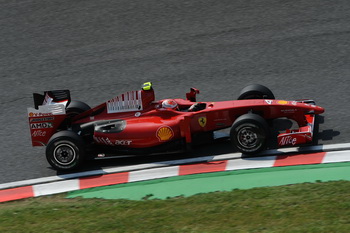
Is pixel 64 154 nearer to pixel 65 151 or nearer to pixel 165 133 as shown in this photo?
pixel 65 151

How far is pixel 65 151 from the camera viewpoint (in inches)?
342

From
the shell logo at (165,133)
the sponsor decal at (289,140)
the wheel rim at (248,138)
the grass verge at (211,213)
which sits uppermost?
the shell logo at (165,133)

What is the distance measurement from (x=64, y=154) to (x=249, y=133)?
2.69m

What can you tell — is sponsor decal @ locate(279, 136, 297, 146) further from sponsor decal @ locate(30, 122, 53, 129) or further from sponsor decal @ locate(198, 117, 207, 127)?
sponsor decal @ locate(30, 122, 53, 129)

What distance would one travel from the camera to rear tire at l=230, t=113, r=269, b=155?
834 centimetres

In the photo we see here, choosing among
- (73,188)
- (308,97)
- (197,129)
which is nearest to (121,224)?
(73,188)

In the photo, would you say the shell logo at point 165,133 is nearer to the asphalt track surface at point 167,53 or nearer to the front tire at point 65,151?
the asphalt track surface at point 167,53

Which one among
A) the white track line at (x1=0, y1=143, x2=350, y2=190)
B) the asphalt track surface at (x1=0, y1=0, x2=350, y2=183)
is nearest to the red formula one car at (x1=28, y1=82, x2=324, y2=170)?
the white track line at (x1=0, y1=143, x2=350, y2=190)

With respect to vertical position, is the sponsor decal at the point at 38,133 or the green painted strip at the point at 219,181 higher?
the sponsor decal at the point at 38,133

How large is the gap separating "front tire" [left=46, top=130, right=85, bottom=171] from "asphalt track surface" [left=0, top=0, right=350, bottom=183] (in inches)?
11.6

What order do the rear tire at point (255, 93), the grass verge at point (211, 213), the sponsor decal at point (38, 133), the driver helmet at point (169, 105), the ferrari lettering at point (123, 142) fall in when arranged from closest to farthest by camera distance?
the grass verge at point (211, 213) → the ferrari lettering at point (123, 142) → the driver helmet at point (169, 105) → the sponsor decal at point (38, 133) → the rear tire at point (255, 93)

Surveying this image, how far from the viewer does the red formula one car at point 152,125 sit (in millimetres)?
8484

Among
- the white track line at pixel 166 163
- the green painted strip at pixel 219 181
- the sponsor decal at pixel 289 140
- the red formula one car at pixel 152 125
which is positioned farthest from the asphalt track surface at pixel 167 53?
the green painted strip at pixel 219 181

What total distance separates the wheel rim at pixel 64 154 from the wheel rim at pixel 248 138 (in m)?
2.40
